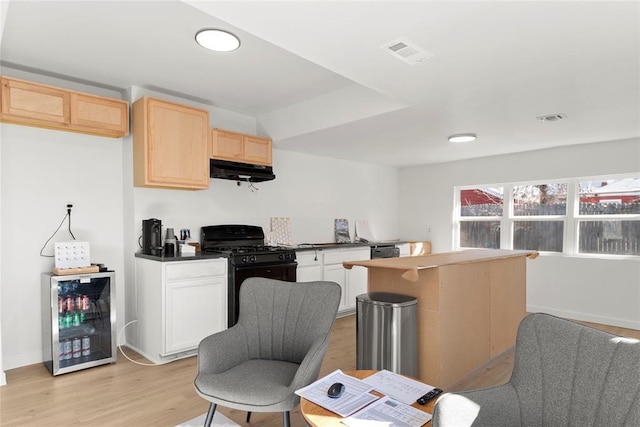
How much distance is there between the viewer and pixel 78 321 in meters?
3.32

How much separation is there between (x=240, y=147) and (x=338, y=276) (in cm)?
207

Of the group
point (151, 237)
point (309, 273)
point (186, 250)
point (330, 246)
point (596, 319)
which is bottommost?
point (596, 319)

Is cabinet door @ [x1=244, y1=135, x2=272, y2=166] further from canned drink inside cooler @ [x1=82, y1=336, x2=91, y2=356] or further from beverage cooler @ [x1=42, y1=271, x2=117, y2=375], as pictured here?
canned drink inside cooler @ [x1=82, y1=336, x2=91, y2=356]

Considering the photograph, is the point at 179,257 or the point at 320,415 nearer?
the point at 320,415

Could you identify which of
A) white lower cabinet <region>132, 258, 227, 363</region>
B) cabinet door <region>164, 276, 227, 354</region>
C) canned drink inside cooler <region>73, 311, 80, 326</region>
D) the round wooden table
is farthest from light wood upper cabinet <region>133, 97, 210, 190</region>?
the round wooden table

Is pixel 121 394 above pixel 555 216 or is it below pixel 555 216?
below

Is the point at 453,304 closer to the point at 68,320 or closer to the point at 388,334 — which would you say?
the point at 388,334

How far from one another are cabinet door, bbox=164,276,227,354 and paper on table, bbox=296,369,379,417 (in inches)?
80.8

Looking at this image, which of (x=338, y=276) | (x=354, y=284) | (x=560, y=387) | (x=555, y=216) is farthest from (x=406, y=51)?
(x=555, y=216)

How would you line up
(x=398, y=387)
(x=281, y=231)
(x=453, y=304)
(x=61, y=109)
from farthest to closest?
(x=281, y=231), (x=61, y=109), (x=453, y=304), (x=398, y=387)

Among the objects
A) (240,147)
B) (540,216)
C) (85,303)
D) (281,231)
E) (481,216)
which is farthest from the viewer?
(481,216)

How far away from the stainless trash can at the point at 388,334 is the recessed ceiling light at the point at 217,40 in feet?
6.81

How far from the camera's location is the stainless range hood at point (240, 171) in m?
4.06

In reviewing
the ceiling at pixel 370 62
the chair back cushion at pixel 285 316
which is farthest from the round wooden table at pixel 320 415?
the ceiling at pixel 370 62
